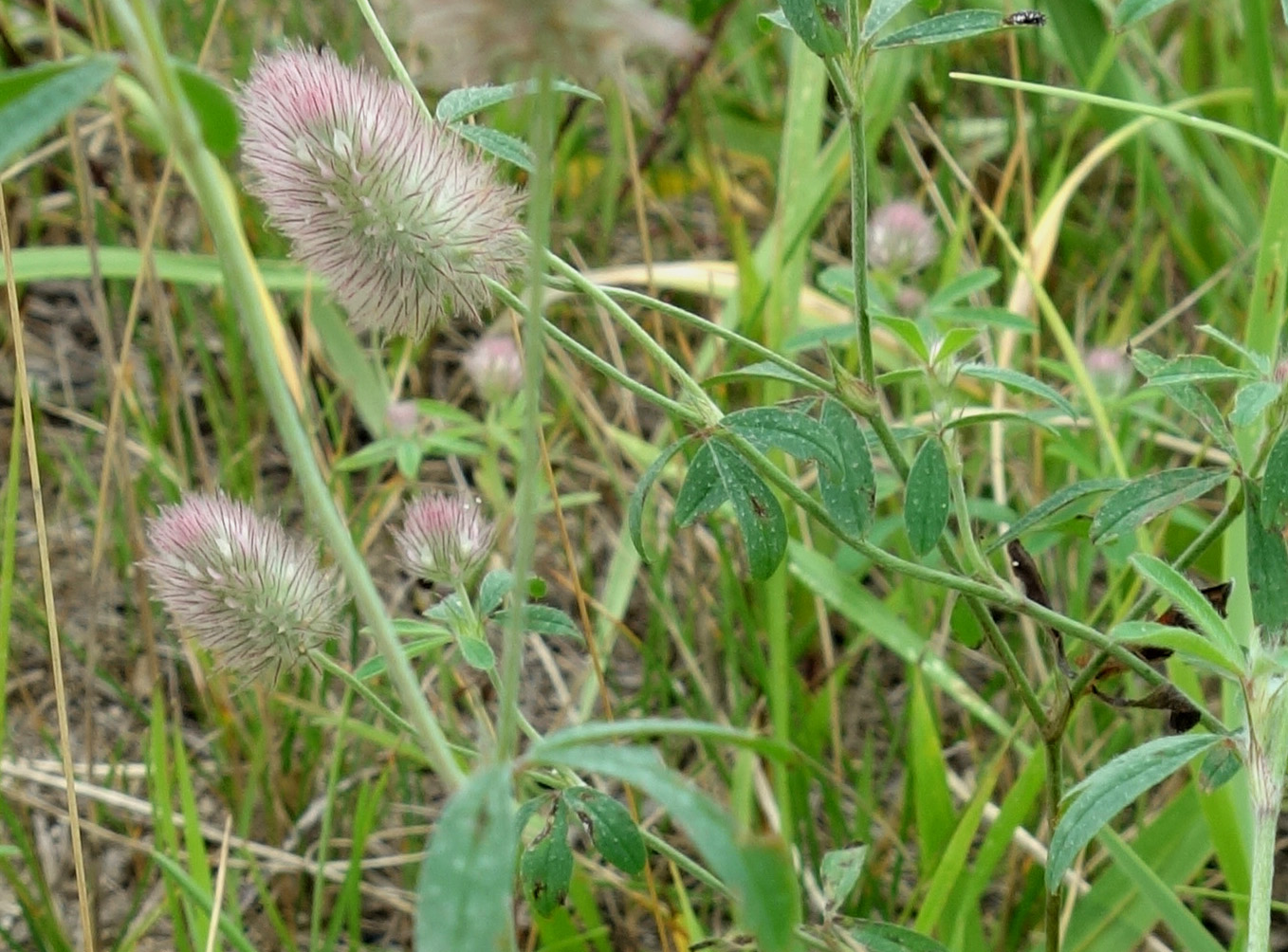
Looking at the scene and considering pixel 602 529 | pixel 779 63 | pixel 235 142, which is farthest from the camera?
pixel 779 63

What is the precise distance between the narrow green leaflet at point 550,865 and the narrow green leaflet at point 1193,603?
32cm

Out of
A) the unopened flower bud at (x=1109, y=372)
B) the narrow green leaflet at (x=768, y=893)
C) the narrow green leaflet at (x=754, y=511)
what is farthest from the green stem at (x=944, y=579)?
the unopened flower bud at (x=1109, y=372)

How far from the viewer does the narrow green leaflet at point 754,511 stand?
75 cm

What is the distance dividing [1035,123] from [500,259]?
140 cm

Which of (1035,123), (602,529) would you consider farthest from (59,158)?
(1035,123)

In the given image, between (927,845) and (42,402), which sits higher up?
(42,402)

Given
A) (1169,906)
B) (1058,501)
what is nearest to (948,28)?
(1058,501)

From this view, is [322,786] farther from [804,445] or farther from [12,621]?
[804,445]

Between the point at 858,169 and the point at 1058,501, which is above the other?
the point at 858,169

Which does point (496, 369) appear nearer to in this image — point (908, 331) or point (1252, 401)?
point (908, 331)

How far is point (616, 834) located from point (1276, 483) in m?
0.38

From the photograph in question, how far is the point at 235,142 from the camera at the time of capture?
0.45 metres

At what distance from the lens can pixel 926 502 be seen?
779 mm

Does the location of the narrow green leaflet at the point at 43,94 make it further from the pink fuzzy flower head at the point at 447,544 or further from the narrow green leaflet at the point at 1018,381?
the narrow green leaflet at the point at 1018,381
